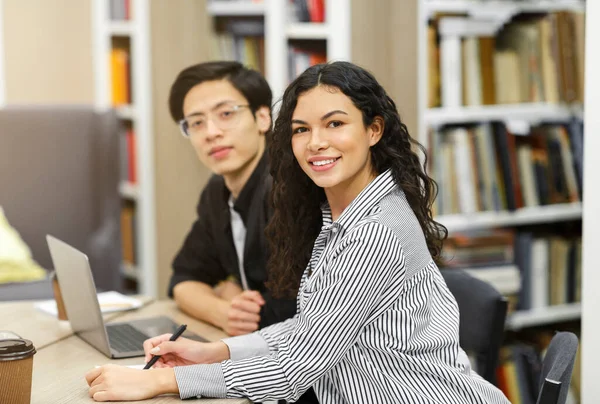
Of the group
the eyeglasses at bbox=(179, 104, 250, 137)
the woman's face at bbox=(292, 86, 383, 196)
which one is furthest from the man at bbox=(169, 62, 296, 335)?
the woman's face at bbox=(292, 86, 383, 196)

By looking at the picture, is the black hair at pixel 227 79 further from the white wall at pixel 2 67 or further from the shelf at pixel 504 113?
the white wall at pixel 2 67

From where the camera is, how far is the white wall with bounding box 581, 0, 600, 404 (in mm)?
1949

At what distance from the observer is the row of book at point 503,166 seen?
3.27 m

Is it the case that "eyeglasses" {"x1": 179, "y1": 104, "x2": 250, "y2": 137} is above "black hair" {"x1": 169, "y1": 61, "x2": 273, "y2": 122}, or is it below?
below

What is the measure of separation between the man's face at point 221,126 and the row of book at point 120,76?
1.99 meters

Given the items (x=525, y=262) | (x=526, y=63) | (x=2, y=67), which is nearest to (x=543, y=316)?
(x=525, y=262)

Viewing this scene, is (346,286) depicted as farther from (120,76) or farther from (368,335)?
(120,76)

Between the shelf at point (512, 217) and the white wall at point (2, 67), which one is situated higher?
the white wall at point (2, 67)

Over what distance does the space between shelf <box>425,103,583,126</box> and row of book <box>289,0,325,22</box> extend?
54 cm

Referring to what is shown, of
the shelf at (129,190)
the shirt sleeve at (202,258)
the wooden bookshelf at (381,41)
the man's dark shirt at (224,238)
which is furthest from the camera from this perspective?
the shelf at (129,190)

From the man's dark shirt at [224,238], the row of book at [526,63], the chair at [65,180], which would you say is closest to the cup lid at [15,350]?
the man's dark shirt at [224,238]

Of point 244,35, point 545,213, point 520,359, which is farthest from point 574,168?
point 244,35

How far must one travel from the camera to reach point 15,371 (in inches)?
58.7

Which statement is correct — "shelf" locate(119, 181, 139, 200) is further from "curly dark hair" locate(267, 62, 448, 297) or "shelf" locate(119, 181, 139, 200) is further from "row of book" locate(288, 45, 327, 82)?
"curly dark hair" locate(267, 62, 448, 297)
